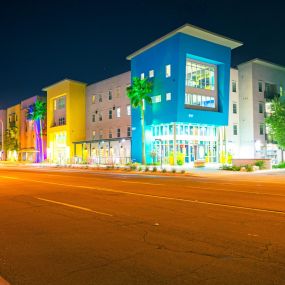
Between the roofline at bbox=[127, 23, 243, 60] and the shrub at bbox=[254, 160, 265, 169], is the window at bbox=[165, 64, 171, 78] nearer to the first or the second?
the roofline at bbox=[127, 23, 243, 60]

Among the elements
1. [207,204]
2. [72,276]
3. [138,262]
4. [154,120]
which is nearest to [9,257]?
[72,276]

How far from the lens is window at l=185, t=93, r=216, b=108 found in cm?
4594

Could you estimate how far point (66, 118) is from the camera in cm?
6575

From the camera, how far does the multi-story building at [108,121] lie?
54.9 metres

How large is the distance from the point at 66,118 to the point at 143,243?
61.1m

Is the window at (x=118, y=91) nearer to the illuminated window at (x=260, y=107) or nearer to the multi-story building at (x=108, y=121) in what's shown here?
the multi-story building at (x=108, y=121)

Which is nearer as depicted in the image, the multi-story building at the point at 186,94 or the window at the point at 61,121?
the multi-story building at the point at 186,94

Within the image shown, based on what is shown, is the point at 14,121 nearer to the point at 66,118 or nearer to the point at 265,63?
the point at 66,118

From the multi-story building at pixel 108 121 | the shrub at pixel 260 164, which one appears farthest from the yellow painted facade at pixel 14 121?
the shrub at pixel 260 164

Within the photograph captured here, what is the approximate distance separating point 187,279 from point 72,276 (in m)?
1.64

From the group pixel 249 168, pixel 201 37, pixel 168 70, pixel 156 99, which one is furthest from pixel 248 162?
pixel 201 37

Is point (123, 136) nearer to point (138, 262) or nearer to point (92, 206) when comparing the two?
point (92, 206)

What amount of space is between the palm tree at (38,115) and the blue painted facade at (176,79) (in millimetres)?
27694

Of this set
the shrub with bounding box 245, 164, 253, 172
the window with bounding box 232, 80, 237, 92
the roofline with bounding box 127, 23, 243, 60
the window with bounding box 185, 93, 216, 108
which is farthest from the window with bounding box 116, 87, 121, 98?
the shrub with bounding box 245, 164, 253, 172
